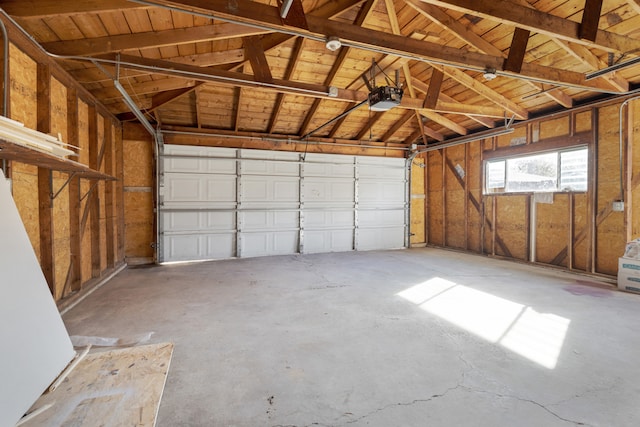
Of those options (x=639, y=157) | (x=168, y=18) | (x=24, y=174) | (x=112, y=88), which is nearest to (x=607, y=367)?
(x=639, y=157)

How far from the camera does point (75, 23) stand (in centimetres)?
320

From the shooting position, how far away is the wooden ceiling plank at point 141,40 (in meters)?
3.42

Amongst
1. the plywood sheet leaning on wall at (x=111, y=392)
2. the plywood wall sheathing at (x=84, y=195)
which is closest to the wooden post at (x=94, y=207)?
the plywood wall sheathing at (x=84, y=195)

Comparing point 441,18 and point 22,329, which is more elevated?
point 441,18

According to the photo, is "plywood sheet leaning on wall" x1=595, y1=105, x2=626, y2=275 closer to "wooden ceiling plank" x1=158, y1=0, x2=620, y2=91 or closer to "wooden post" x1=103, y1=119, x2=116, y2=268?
"wooden ceiling plank" x1=158, y1=0, x2=620, y2=91

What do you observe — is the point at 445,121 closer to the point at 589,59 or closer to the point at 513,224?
the point at 513,224

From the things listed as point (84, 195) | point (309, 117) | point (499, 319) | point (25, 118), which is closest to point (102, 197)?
point (84, 195)

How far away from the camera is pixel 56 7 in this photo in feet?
9.21

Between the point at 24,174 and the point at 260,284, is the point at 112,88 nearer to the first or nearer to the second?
the point at 24,174

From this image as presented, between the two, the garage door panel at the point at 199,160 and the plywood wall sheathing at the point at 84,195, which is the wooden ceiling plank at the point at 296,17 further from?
the garage door panel at the point at 199,160

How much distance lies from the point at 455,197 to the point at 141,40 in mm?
7995

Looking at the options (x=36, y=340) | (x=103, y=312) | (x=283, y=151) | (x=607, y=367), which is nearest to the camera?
(x=36, y=340)

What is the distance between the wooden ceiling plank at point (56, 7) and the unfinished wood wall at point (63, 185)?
1.04ft

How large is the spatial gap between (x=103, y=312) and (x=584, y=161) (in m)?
8.26
